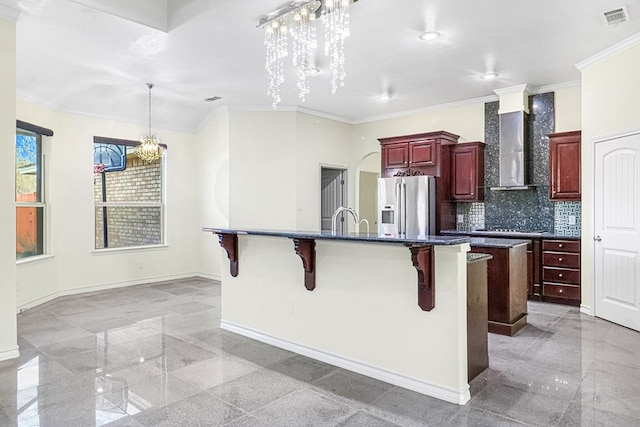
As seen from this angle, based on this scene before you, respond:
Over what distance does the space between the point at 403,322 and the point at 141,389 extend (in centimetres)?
186

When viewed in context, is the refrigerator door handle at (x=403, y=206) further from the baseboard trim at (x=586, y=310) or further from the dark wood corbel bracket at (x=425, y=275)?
the dark wood corbel bracket at (x=425, y=275)

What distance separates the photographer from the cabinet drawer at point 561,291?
521 cm

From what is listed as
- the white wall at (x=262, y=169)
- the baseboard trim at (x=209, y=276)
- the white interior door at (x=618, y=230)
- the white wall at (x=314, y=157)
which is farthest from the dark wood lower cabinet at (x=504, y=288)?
the baseboard trim at (x=209, y=276)

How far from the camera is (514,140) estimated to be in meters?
5.90

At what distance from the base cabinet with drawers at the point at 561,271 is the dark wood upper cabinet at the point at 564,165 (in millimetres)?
655

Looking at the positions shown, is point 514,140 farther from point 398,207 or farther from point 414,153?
point 398,207

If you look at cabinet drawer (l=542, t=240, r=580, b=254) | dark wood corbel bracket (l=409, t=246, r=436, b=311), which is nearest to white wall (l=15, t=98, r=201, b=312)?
dark wood corbel bracket (l=409, t=246, r=436, b=311)

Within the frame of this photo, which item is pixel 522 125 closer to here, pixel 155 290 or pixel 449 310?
pixel 449 310

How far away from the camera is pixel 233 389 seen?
2869 mm

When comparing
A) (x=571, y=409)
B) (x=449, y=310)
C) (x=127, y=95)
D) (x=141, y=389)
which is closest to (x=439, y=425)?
(x=449, y=310)

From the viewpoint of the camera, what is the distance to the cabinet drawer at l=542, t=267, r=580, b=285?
5.20 metres

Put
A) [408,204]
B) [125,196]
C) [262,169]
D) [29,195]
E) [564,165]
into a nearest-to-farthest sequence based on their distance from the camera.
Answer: [564,165], [29,195], [408,204], [262,169], [125,196]

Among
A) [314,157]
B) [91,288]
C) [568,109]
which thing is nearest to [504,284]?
[568,109]

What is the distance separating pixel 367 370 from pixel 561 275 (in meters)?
3.48
